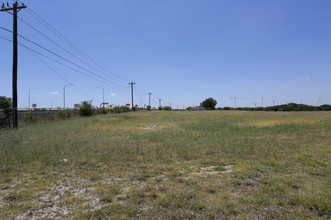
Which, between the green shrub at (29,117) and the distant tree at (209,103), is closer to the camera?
the green shrub at (29,117)

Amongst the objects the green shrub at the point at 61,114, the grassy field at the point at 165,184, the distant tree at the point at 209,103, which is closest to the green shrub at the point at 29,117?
the green shrub at the point at 61,114

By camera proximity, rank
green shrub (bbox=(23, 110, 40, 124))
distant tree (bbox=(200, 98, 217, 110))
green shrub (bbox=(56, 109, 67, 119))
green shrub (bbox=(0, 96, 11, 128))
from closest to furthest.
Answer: green shrub (bbox=(0, 96, 11, 128))
green shrub (bbox=(23, 110, 40, 124))
green shrub (bbox=(56, 109, 67, 119))
distant tree (bbox=(200, 98, 217, 110))

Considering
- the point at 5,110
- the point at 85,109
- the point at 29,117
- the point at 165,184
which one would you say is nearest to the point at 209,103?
the point at 85,109

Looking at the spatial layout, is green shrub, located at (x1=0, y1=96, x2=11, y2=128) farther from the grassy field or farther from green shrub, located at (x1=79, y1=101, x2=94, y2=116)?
green shrub, located at (x1=79, y1=101, x2=94, y2=116)

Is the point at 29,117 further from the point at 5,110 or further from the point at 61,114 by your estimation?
the point at 61,114

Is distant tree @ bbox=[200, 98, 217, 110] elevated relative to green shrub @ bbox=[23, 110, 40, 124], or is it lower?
elevated

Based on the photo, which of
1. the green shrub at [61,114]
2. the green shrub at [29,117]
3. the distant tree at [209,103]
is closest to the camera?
the green shrub at [29,117]

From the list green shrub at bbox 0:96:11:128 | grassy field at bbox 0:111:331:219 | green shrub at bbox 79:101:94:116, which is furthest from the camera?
green shrub at bbox 79:101:94:116

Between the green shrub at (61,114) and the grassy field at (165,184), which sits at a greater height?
the green shrub at (61,114)

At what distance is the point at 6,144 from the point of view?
7.77 m

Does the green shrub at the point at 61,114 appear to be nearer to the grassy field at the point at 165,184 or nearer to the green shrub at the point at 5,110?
the green shrub at the point at 5,110

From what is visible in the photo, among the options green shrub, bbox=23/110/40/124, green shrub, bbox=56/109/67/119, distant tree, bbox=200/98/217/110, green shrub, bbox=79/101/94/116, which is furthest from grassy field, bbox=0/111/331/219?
distant tree, bbox=200/98/217/110

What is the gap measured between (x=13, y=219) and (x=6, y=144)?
6468 millimetres

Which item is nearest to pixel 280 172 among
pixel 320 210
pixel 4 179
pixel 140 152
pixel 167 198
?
pixel 320 210
